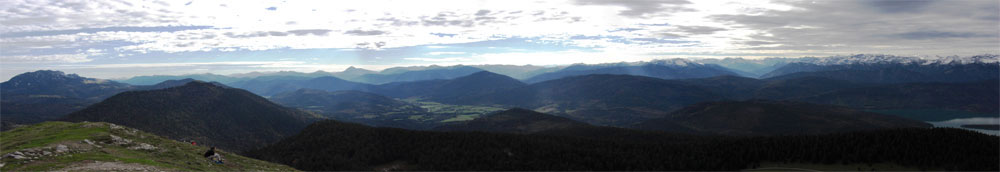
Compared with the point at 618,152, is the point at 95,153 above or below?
above

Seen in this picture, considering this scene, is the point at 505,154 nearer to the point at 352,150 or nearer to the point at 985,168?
the point at 352,150

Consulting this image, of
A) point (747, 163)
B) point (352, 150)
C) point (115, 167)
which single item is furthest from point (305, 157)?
point (747, 163)

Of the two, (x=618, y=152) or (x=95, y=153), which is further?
(x=618, y=152)

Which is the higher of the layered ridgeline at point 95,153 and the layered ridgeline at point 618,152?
the layered ridgeline at point 95,153

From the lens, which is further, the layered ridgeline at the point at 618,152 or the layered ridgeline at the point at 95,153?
the layered ridgeline at the point at 618,152

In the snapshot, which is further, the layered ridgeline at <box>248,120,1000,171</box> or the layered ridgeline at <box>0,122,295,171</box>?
the layered ridgeline at <box>248,120,1000,171</box>
